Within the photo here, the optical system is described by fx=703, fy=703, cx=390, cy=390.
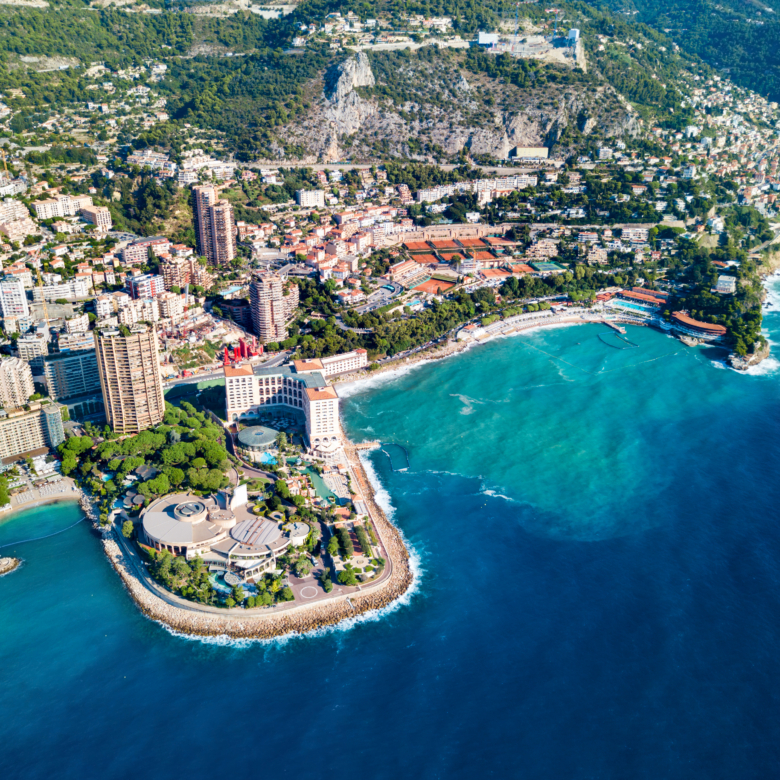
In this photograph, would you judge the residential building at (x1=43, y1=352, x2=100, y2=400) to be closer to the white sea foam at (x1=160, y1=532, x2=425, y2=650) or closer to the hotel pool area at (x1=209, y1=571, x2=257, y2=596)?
the hotel pool area at (x1=209, y1=571, x2=257, y2=596)

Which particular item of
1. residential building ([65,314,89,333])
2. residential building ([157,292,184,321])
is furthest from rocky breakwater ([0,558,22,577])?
residential building ([157,292,184,321])

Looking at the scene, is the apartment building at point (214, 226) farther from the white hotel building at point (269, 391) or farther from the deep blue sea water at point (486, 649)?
the deep blue sea water at point (486, 649)

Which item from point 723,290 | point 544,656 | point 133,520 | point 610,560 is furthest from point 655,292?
point 133,520

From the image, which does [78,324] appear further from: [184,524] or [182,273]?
[184,524]

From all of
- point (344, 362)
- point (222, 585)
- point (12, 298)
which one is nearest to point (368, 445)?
point (344, 362)

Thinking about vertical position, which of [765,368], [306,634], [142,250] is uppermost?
[142,250]

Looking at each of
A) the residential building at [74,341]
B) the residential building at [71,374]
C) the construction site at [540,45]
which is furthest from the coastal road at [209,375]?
the construction site at [540,45]

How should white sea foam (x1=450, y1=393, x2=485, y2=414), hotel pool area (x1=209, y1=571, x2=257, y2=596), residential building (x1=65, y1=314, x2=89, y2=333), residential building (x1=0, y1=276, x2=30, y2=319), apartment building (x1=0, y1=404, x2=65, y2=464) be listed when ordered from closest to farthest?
1. hotel pool area (x1=209, y1=571, x2=257, y2=596)
2. apartment building (x1=0, y1=404, x2=65, y2=464)
3. white sea foam (x1=450, y1=393, x2=485, y2=414)
4. residential building (x1=65, y1=314, x2=89, y2=333)
5. residential building (x1=0, y1=276, x2=30, y2=319)

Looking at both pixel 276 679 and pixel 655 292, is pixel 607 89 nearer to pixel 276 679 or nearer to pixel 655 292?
pixel 655 292
